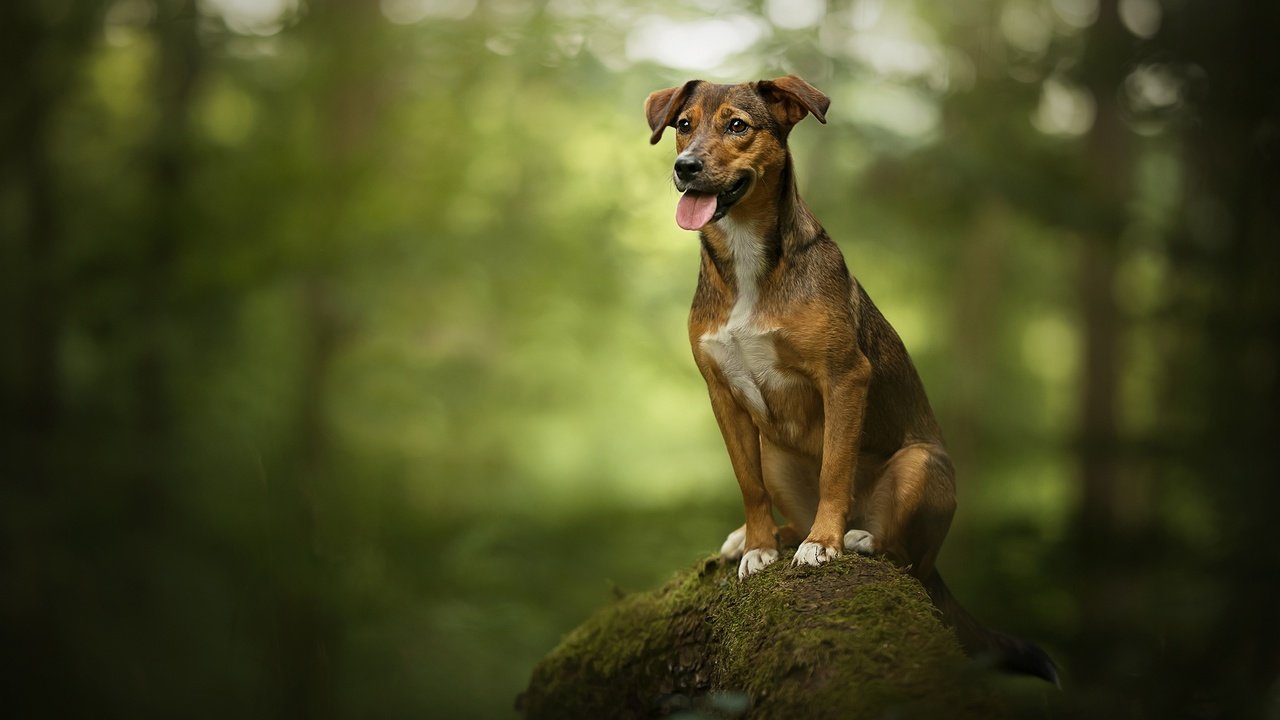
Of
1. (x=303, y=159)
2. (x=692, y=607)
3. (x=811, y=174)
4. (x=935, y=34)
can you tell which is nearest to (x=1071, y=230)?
(x=811, y=174)

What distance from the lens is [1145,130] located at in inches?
432

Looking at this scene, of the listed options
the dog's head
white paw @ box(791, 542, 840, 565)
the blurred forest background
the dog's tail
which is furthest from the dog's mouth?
the blurred forest background

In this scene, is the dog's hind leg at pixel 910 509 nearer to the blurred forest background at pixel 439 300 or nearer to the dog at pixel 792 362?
the dog at pixel 792 362

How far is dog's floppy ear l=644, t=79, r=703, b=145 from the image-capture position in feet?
11.6

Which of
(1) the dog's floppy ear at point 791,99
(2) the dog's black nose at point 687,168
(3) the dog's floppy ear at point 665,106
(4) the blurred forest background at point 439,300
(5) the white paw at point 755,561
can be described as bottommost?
(5) the white paw at point 755,561

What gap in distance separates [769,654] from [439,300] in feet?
27.5

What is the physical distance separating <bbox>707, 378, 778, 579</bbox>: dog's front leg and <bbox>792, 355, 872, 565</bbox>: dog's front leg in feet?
0.82

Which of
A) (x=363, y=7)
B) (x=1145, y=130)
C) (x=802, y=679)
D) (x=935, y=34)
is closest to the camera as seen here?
(x=802, y=679)

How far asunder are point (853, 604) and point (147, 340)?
759cm

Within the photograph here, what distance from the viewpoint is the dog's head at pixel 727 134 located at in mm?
3223

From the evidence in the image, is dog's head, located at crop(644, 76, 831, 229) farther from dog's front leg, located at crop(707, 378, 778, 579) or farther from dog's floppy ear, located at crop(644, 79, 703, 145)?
dog's front leg, located at crop(707, 378, 778, 579)

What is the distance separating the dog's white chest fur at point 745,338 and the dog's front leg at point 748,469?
0.11m

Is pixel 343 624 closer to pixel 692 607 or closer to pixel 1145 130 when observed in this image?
pixel 692 607

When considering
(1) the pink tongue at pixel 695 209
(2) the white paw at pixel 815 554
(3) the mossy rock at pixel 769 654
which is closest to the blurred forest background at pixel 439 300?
(3) the mossy rock at pixel 769 654
